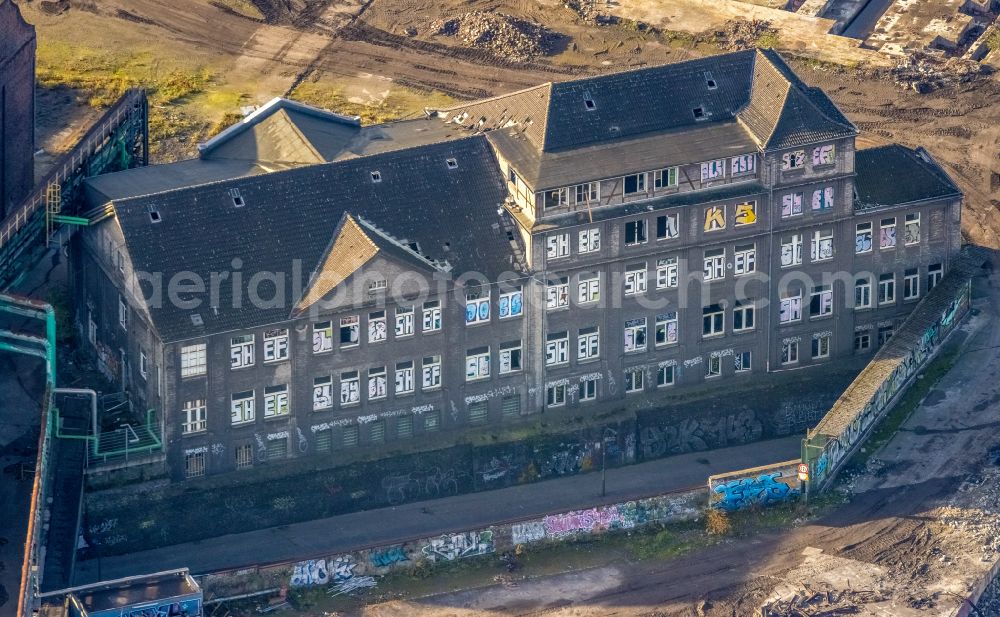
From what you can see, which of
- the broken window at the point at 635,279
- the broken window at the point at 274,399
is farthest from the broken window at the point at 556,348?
the broken window at the point at 274,399

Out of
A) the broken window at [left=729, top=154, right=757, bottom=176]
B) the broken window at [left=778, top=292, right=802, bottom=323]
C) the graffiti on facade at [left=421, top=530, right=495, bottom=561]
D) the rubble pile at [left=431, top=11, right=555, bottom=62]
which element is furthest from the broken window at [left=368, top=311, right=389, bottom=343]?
the rubble pile at [left=431, top=11, right=555, bottom=62]

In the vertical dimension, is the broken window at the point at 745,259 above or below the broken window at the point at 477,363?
above

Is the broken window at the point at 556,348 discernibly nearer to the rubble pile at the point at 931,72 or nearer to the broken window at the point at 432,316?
the broken window at the point at 432,316

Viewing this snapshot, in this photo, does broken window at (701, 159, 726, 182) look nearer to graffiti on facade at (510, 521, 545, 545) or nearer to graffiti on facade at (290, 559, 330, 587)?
graffiti on facade at (510, 521, 545, 545)

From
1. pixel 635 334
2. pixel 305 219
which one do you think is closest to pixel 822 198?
pixel 635 334

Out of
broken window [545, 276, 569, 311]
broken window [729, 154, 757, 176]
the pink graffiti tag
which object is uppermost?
broken window [729, 154, 757, 176]

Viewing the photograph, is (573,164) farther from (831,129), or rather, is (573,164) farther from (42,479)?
(42,479)

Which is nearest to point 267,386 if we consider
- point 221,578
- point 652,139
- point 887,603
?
point 221,578
